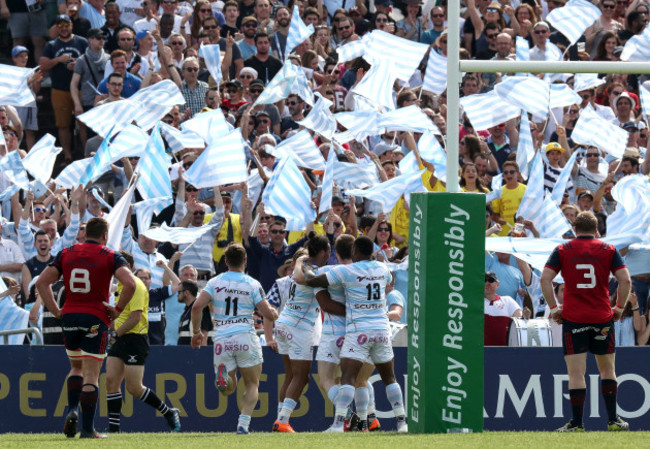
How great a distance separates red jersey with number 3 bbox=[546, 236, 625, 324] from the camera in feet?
39.6

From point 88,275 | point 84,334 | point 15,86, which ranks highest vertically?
point 15,86

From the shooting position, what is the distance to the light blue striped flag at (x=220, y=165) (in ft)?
52.7

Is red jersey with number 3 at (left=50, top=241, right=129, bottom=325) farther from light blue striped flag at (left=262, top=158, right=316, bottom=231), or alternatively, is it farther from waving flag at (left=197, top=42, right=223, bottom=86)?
waving flag at (left=197, top=42, right=223, bottom=86)

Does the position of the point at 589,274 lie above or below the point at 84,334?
above

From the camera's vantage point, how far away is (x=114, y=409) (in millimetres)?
13680

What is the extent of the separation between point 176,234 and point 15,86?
3.64m

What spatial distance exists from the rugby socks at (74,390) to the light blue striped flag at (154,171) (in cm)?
409

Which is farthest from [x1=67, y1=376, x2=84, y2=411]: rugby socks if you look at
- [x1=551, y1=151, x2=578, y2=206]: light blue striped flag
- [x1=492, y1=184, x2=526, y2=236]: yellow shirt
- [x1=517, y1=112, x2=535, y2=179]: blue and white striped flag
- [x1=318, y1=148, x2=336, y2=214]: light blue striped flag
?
[x1=517, y1=112, x2=535, y2=179]: blue and white striped flag

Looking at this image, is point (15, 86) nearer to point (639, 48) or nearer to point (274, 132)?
point (274, 132)

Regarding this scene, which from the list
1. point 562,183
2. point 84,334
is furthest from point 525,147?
point 84,334

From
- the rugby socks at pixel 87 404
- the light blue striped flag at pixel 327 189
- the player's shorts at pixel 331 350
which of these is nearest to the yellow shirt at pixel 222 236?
the light blue striped flag at pixel 327 189

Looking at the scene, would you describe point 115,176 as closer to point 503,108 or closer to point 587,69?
point 503,108

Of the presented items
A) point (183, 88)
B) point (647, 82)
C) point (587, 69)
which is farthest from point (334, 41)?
point (587, 69)

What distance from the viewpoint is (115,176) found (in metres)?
18.0
